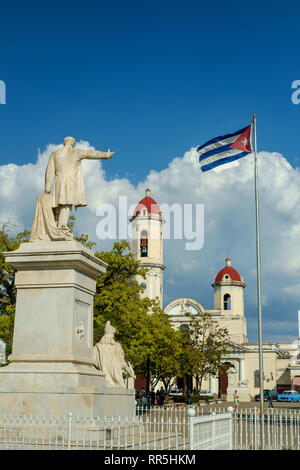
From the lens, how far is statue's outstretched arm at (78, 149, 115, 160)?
41.7ft

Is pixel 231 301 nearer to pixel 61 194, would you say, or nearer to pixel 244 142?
pixel 244 142

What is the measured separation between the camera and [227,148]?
1872 centimetres

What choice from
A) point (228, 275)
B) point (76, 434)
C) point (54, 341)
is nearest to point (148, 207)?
point (228, 275)

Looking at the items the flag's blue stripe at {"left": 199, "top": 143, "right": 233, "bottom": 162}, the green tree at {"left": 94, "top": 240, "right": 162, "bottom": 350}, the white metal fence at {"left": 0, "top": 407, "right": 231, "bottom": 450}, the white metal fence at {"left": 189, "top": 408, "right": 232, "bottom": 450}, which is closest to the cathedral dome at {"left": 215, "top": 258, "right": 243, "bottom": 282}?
the green tree at {"left": 94, "top": 240, "right": 162, "bottom": 350}

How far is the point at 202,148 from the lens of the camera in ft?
62.4

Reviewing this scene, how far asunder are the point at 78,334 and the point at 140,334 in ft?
57.8

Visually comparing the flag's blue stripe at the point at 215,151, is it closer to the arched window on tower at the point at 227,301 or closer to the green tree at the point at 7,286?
the green tree at the point at 7,286

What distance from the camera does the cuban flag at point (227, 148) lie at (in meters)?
18.7

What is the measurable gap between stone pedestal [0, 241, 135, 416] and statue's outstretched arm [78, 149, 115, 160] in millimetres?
2232

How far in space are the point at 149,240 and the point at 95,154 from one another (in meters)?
66.7
